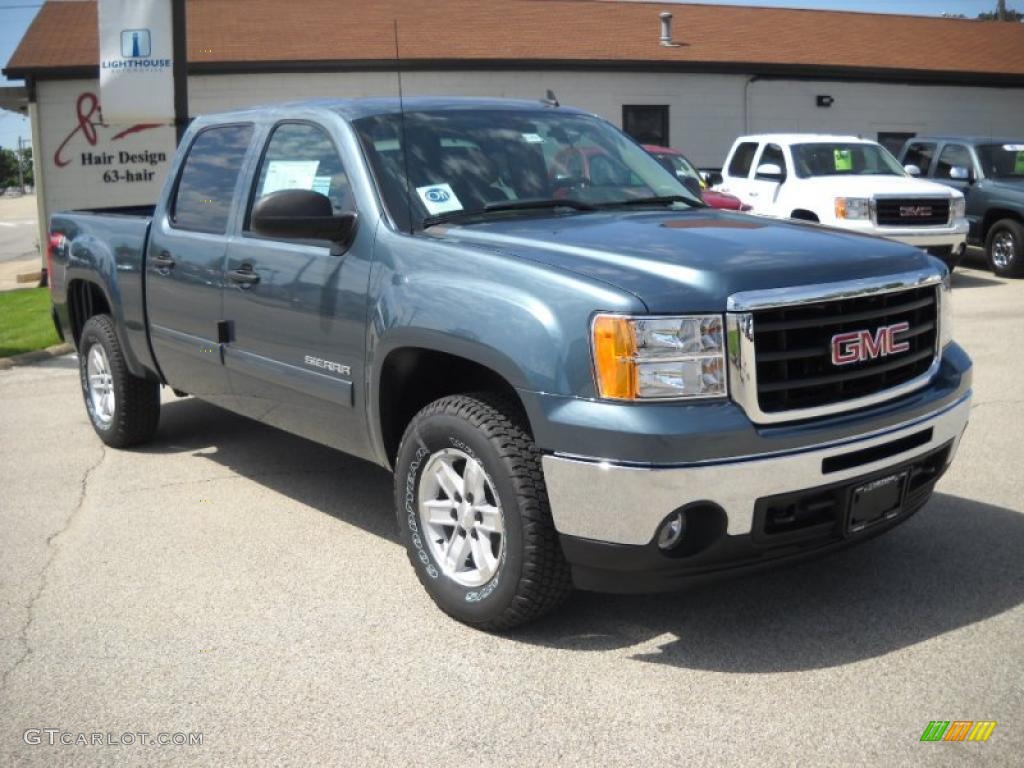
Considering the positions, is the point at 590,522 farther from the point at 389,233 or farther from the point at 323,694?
the point at 389,233

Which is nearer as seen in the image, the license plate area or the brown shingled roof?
the license plate area

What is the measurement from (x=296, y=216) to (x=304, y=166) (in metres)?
0.75

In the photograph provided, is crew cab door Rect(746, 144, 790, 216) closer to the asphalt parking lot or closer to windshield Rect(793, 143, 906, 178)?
windshield Rect(793, 143, 906, 178)

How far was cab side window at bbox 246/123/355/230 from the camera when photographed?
4.87 m

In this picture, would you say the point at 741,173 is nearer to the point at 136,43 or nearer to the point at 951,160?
the point at 951,160

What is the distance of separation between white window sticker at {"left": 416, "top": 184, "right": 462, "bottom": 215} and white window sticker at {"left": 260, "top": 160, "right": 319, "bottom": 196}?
2.10 feet

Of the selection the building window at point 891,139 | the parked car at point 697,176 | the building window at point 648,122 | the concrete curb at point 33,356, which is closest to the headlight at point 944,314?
the parked car at point 697,176

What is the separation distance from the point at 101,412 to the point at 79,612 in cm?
297

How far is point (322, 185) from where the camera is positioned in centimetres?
497

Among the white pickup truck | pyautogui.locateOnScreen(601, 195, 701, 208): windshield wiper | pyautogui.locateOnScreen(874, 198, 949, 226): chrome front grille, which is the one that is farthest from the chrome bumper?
pyautogui.locateOnScreen(874, 198, 949, 226): chrome front grille

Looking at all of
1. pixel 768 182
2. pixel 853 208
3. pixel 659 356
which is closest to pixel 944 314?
pixel 659 356

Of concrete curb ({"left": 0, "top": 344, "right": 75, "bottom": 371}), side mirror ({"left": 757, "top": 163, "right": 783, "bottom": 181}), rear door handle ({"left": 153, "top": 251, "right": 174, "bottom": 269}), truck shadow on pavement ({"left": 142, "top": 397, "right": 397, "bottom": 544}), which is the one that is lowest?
truck shadow on pavement ({"left": 142, "top": 397, "right": 397, "bottom": 544})

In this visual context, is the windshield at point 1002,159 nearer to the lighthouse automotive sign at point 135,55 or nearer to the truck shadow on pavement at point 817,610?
the lighthouse automotive sign at point 135,55

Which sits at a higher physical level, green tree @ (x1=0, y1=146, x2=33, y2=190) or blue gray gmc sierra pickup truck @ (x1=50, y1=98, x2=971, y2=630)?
green tree @ (x1=0, y1=146, x2=33, y2=190)
